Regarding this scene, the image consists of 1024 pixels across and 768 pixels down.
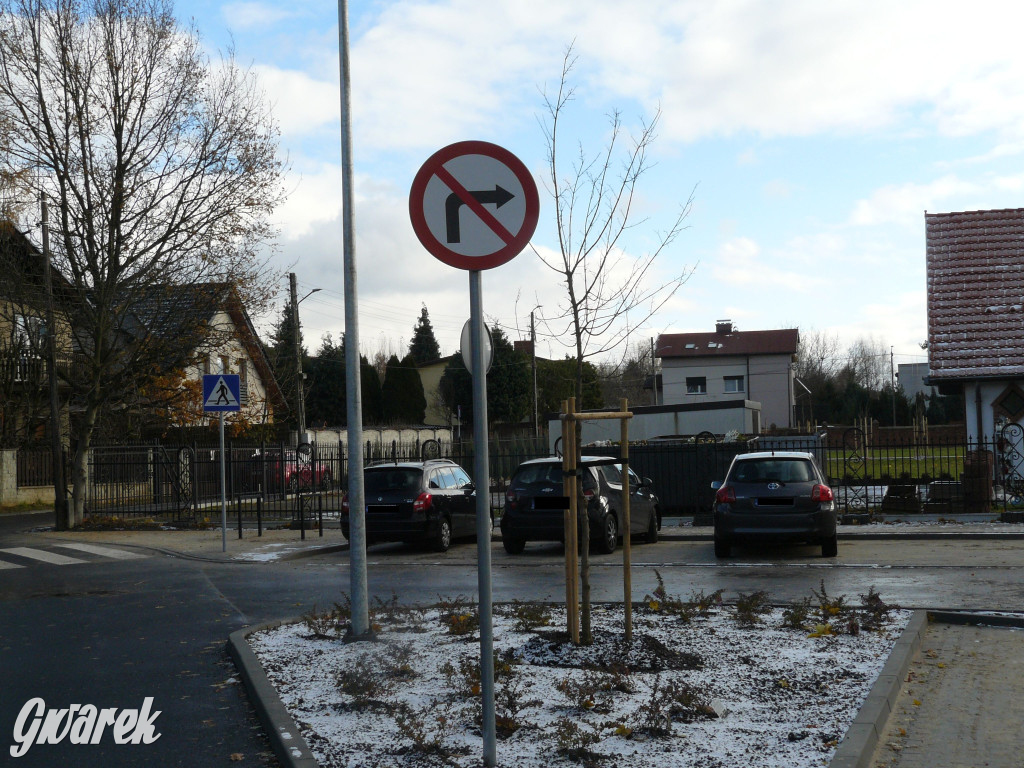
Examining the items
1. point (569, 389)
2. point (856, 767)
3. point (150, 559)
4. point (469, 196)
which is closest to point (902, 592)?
point (856, 767)

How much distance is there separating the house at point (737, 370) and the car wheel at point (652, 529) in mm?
56146

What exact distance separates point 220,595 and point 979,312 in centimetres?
2051

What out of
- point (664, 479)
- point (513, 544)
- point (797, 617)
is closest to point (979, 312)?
point (664, 479)

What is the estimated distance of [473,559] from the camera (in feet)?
53.3

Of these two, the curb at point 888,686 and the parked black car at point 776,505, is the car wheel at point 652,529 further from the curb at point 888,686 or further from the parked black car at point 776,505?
the curb at point 888,686

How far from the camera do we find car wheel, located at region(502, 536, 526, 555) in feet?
55.4

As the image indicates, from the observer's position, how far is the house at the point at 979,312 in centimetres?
2398

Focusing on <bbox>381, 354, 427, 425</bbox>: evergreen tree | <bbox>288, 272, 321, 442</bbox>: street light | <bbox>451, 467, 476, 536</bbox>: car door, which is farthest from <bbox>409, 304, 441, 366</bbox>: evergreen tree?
<bbox>451, 467, 476, 536</bbox>: car door

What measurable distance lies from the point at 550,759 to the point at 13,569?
13230 mm

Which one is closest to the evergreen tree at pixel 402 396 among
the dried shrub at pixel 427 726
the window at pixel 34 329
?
the window at pixel 34 329

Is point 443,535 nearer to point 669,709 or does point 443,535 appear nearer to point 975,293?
point 669,709

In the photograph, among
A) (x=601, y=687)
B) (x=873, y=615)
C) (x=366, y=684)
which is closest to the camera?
(x=601, y=687)

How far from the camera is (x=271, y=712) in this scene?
19.8 feet

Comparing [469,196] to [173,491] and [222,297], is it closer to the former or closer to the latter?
[222,297]
